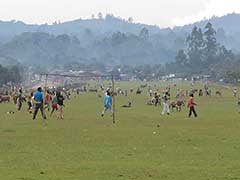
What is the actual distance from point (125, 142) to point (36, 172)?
27.2 feet

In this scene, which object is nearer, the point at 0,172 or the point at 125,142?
the point at 0,172

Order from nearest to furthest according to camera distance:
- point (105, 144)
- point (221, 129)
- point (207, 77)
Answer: point (105, 144) → point (221, 129) → point (207, 77)

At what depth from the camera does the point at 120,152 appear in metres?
21.2

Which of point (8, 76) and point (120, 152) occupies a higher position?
point (8, 76)

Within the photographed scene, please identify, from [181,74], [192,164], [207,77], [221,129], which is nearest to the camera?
[192,164]

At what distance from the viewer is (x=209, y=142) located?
24.4 metres

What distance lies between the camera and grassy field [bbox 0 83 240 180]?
53.9 feet

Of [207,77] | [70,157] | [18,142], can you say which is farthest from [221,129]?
[207,77]

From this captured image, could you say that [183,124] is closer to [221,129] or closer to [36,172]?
[221,129]

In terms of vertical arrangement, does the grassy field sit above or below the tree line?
below

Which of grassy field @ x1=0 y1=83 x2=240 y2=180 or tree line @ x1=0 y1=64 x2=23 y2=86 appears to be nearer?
grassy field @ x1=0 y1=83 x2=240 y2=180

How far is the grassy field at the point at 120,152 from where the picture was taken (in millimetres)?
16422

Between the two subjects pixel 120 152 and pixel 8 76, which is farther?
pixel 8 76

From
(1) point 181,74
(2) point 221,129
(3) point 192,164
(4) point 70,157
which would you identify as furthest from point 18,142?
(1) point 181,74
